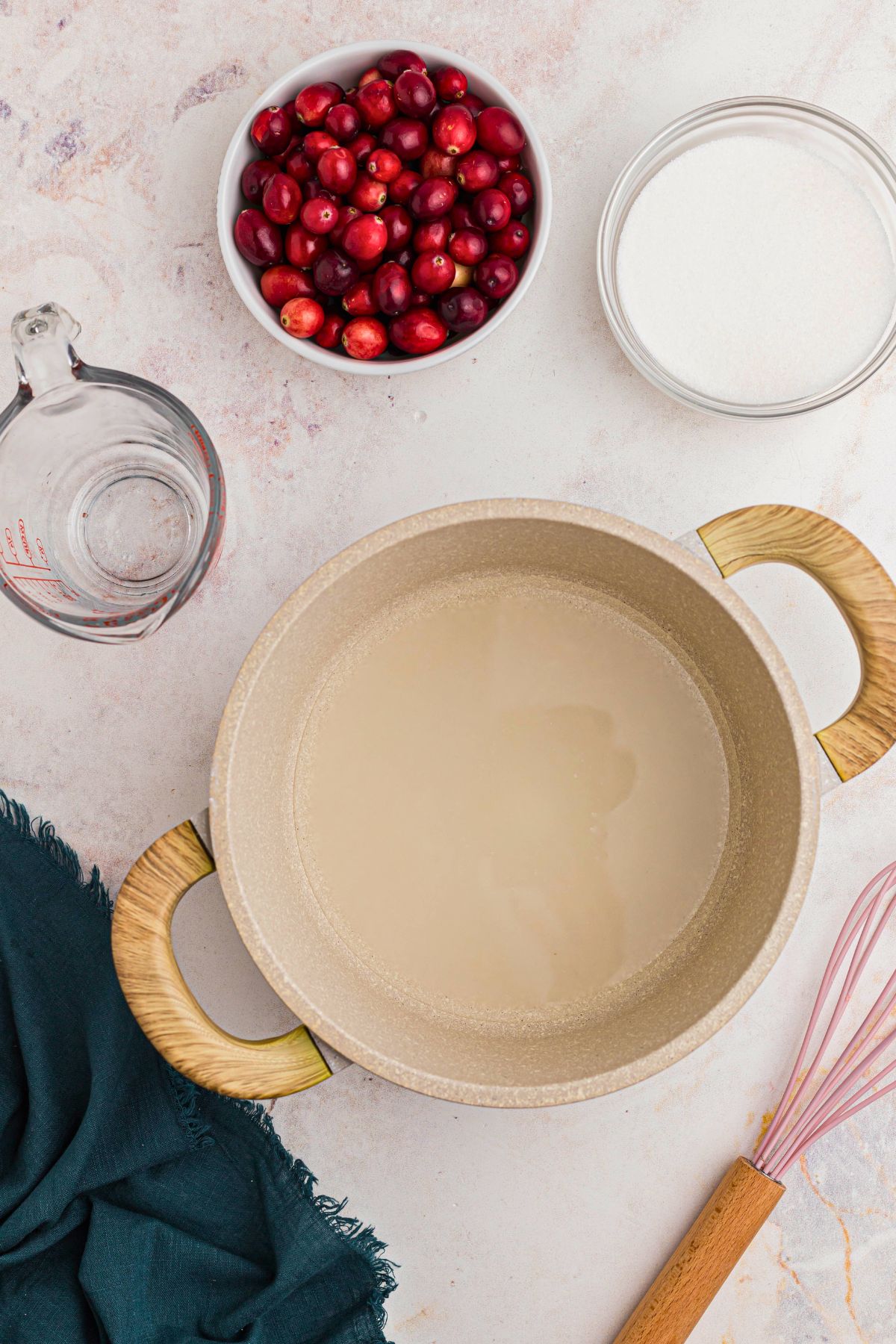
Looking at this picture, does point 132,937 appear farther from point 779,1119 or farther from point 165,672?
point 779,1119

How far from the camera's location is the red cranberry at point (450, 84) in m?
0.64

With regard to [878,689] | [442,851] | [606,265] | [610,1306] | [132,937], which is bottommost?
[610,1306]

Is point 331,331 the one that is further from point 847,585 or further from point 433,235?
point 847,585

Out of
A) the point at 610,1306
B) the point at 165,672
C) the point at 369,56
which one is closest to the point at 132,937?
the point at 165,672

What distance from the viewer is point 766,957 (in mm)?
561

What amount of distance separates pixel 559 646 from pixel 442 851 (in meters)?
0.17

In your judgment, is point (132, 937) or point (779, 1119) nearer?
point (132, 937)

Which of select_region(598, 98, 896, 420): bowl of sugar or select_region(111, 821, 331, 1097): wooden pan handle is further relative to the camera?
select_region(598, 98, 896, 420): bowl of sugar

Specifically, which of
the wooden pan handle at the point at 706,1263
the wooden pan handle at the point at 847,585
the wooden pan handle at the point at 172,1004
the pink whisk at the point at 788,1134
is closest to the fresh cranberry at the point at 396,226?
the wooden pan handle at the point at 847,585

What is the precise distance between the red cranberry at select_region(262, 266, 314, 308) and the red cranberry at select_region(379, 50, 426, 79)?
147 millimetres

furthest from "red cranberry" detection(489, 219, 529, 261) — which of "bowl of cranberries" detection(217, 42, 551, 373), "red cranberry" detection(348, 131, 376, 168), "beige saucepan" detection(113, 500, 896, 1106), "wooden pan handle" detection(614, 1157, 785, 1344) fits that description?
"wooden pan handle" detection(614, 1157, 785, 1344)

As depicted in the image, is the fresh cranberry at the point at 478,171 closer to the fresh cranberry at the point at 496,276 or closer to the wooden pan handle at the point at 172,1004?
the fresh cranberry at the point at 496,276

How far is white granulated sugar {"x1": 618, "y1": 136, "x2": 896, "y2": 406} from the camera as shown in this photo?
27.1 inches

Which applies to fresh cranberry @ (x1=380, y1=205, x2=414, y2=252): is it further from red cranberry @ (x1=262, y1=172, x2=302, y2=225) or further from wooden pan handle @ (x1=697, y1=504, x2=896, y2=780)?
wooden pan handle @ (x1=697, y1=504, x2=896, y2=780)
